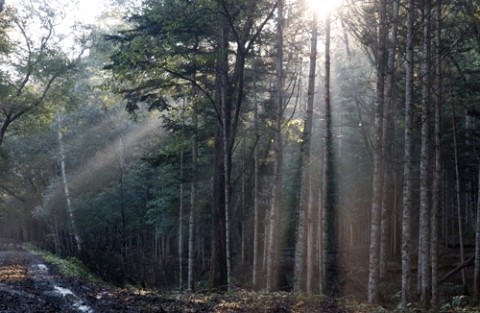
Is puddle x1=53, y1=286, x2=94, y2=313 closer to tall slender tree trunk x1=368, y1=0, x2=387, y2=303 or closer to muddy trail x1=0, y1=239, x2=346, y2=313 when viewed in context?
muddy trail x1=0, y1=239, x2=346, y2=313

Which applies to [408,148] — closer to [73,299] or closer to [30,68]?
[73,299]

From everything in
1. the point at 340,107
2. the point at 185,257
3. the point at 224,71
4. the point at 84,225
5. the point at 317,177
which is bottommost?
the point at 185,257

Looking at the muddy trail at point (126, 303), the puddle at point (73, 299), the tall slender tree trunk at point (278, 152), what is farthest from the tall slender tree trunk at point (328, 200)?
the puddle at point (73, 299)

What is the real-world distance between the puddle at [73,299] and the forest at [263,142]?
4247 mm

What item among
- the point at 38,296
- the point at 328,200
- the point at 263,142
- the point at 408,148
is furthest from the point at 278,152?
the point at 263,142

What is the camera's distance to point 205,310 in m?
8.64

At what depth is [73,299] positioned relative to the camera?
35.3ft

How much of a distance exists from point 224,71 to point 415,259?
17.5 metres

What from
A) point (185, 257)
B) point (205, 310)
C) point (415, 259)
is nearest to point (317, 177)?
point (415, 259)

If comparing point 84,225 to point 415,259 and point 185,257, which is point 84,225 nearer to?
point 185,257

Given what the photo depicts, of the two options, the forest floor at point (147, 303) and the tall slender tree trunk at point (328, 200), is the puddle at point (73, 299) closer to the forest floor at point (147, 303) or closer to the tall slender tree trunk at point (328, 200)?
the forest floor at point (147, 303)

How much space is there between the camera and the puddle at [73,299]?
369 inches

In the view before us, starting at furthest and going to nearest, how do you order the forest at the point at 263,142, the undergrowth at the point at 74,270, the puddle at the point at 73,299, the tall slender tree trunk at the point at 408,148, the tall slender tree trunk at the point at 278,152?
the undergrowth at the point at 74,270 < the tall slender tree trunk at the point at 278,152 < the forest at the point at 263,142 < the tall slender tree trunk at the point at 408,148 < the puddle at the point at 73,299

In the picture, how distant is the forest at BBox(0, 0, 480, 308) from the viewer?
→ 42.9ft
